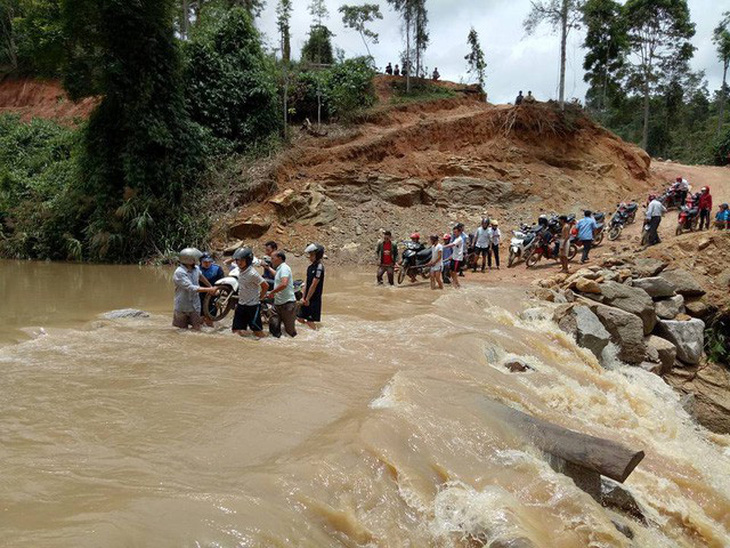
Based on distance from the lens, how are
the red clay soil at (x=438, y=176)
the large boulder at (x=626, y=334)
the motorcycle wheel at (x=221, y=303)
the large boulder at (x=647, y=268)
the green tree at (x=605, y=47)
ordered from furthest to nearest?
1. the green tree at (x=605, y=47)
2. the red clay soil at (x=438, y=176)
3. the large boulder at (x=647, y=268)
4. the large boulder at (x=626, y=334)
5. the motorcycle wheel at (x=221, y=303)

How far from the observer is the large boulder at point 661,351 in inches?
402

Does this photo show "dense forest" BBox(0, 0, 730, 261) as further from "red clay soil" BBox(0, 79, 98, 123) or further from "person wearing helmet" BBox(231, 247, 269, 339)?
"person wearing helmet" BBox(231, 247, 269, 339)

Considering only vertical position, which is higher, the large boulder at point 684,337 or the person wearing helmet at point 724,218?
the person wearing helmet at point 724,218

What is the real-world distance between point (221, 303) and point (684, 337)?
9959 mm

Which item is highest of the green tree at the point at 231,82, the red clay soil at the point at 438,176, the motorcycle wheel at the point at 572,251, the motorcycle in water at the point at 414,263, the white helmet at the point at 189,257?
the green tree at the point at 231,82

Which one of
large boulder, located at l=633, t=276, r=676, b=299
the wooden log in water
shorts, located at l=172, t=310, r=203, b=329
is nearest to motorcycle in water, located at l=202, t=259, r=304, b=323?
shorts, located at l=172, t=310, r=203, b=329

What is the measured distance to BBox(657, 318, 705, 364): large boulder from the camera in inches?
430

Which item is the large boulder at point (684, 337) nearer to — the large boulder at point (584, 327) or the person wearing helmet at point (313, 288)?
the large boulder at point (584, 327)

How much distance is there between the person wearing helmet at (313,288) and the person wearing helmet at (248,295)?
868mm

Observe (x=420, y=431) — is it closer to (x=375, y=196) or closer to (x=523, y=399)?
(x=523, y=399)

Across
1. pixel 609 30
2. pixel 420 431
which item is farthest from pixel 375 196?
pixel 609 30

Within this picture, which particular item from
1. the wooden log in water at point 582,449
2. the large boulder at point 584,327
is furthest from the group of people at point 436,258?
the wooden log in water at point 582,449

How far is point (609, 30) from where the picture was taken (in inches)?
1375

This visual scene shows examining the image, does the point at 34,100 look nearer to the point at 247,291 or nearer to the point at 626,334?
the point at 247,291
